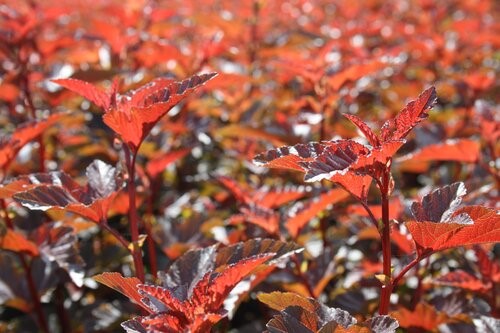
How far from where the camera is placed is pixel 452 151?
196 cm

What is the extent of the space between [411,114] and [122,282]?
0.64 metres

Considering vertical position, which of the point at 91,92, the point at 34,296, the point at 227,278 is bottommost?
the point at 34,296

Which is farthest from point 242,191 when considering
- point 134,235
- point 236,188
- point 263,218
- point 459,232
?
point 459,232

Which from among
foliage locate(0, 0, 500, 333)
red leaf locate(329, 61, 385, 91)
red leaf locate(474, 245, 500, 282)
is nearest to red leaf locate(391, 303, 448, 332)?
foliage locate(0, 0, 500, 333)

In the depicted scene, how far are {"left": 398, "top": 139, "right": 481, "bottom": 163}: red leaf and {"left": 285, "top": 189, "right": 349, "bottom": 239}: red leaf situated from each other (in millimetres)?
292

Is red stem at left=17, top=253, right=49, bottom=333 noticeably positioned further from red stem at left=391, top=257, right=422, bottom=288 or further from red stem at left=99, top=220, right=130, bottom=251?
red stem at left=391, top=257, right=422, bottom=288

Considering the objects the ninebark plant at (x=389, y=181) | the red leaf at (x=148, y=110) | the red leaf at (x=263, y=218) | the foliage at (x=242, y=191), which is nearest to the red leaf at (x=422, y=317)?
the foliage at (x=242, y=191)

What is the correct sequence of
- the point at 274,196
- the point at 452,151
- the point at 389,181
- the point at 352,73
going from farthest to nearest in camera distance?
the point at 352,73
the point at 452,151
the point at 274,196
the point at 389,181

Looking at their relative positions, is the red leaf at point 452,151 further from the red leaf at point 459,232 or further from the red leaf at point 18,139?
the red leaf at point 18,139

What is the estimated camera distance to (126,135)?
1.45 meters

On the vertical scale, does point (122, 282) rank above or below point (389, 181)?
below

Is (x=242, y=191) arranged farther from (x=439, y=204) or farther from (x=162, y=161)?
(x=439, y=204)

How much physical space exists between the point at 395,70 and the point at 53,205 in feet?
8.01

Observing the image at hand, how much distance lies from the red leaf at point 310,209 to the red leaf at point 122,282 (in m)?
0.57
